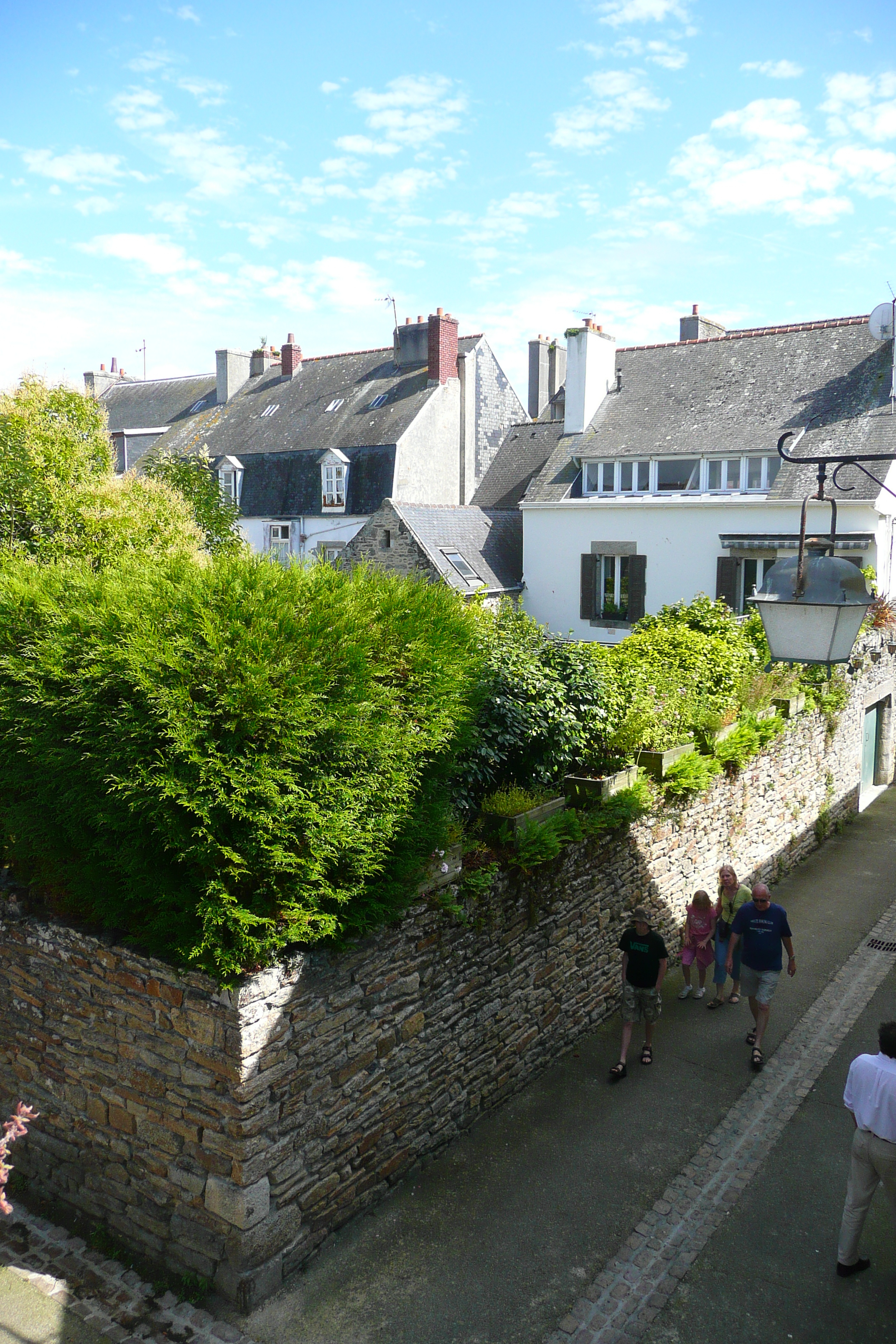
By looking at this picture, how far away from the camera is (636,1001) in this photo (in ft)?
26.8

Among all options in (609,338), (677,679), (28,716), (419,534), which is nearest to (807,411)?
(609,338)

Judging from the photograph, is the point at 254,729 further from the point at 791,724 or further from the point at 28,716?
the point at 791,724

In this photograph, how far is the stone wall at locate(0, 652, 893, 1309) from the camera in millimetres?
5586

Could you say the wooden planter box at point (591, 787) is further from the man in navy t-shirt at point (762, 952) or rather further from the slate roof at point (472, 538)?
the slate roof at point (472, 538)

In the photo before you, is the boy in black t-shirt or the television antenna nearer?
the boy in black t-shirt

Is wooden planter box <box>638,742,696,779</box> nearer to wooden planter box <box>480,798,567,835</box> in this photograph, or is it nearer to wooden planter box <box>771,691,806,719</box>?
wooden planter box <box>480,798,567,835</box>

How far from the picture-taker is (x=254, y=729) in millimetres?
5328

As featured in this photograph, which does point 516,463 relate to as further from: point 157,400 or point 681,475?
point 157,400

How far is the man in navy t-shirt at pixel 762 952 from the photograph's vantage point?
8.29 metres

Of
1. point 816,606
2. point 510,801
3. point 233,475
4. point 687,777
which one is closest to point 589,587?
point 233,475

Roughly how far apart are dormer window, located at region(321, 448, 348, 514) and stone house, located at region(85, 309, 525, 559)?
3 cm

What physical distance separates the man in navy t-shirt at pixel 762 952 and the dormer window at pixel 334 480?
71.4 feet

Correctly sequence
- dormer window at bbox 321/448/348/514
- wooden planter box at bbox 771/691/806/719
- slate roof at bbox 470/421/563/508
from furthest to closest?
slate roof at bbox 470/421/563/508 < dormer window at bbox 321/448/348/514 < wooden planter box at bbox 771/691/806/719

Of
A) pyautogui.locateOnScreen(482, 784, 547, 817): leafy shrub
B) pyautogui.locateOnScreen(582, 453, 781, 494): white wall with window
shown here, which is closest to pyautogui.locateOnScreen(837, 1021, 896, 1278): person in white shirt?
pyautogui.locateOnScreen(482, 784, 547, 817): leafy shrub
